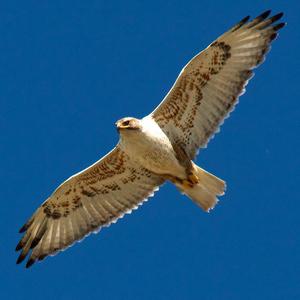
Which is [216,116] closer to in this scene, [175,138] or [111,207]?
[175,138]

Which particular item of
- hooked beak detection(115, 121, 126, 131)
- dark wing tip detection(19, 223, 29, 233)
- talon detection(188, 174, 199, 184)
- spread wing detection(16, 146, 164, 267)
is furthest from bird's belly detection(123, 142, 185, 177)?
dark wing tip detection(19, 223, 29, 233)

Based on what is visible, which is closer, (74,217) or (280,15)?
(280,15)

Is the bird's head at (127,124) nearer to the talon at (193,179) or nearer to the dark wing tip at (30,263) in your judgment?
the talon at (193,179)

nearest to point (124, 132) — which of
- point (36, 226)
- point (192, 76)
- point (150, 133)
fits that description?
point (150, 133)

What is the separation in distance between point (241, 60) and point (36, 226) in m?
4.18

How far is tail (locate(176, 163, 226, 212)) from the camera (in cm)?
1377

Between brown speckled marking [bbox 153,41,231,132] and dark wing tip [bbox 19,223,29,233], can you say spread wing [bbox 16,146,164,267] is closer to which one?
dark wing tip [bbox 19,223,29,233]

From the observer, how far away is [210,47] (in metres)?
13.5

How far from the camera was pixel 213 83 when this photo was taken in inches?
541

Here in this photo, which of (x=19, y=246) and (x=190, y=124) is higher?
(x=19, y=246)

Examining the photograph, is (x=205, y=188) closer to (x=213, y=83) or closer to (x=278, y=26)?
(x=213, y=83)

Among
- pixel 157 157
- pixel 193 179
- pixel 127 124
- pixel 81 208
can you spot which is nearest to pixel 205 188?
pixel 193 179

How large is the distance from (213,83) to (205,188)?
61.0 inches

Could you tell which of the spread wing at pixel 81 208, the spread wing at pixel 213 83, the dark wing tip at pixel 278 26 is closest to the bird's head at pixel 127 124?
the spread wing at pixel 213 83
